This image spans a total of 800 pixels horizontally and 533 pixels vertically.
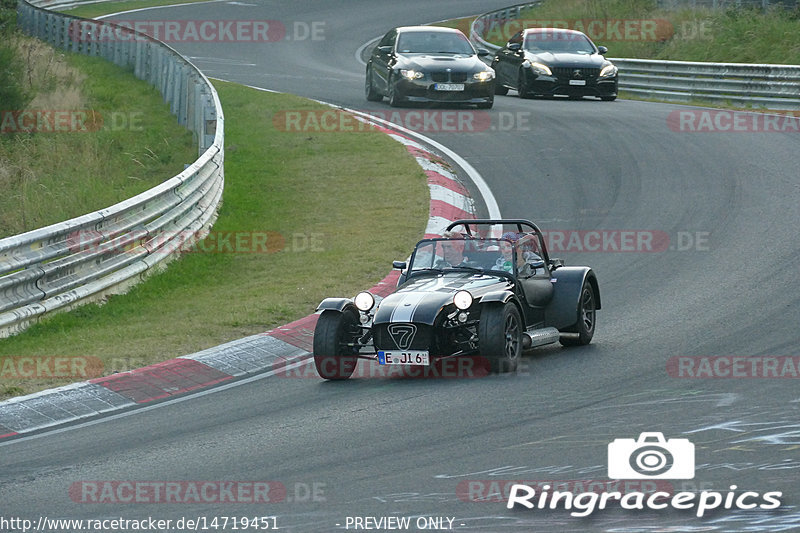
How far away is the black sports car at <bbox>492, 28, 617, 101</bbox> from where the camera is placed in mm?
26422

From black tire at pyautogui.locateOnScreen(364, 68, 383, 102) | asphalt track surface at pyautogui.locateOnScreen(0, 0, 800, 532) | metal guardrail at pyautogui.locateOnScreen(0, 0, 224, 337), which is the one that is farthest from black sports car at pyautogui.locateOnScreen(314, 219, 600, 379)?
black tire at pyautogui.locateOnScreen(364, 68, 383, 102)

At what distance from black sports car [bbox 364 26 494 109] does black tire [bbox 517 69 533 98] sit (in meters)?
1.85

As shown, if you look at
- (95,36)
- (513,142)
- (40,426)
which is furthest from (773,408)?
(95,36)

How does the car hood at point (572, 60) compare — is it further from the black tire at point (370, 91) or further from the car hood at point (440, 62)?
the black tire at point (370, 91)

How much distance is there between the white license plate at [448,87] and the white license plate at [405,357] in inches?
589

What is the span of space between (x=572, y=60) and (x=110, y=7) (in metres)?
26.9

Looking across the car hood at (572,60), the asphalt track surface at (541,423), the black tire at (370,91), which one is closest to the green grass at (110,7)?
the black tire at (370,91)

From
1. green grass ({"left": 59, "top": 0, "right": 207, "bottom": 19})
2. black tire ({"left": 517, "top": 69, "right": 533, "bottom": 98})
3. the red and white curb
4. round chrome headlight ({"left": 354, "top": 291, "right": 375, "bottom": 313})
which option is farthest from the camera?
green grass ({"left": 59, "top": 0, "right": 207, "bottom": 19})

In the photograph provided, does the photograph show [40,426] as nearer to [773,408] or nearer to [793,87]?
[773,408]

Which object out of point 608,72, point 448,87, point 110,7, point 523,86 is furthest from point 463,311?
point 110,7

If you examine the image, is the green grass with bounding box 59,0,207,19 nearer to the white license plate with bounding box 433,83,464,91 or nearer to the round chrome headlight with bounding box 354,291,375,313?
the white license plate with bounding box 433,83,464,91

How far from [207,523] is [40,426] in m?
2.78

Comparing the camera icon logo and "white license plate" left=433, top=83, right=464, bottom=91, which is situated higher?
"white license plate" left=433, top=83, right=464, bottom=91

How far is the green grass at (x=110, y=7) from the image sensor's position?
46406mm
